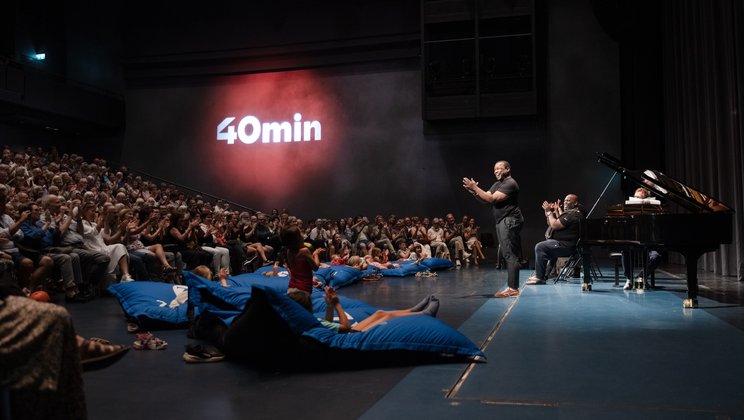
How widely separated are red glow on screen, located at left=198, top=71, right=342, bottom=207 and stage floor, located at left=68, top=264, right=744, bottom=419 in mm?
12102

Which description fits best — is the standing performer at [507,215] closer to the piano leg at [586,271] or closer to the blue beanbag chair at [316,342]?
the piano leg at [586,271]

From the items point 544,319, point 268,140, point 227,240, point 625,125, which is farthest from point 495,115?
point 544,319

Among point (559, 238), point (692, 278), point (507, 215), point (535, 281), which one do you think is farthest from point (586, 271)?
point (692, 278)

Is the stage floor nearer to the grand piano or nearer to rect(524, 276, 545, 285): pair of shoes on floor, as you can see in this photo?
the grand piano

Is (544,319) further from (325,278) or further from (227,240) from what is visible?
(227,240)

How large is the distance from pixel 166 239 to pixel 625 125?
11624 millimetres

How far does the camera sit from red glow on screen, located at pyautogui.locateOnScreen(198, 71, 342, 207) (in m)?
17.1

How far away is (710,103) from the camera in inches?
406

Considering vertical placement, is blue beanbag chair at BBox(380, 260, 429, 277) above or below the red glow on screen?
below

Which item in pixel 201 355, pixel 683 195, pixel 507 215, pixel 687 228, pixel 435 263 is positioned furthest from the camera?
pixel 435 263

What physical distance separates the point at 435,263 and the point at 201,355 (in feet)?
28.3

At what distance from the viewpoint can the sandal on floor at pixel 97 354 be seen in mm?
1855

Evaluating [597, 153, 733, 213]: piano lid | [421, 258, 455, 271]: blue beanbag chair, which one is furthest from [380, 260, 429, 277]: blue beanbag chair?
Answer: [597, 153, 733, 213]: piano lid

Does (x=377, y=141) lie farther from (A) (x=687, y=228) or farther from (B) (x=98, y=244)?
(A) (x=687, y=228)
